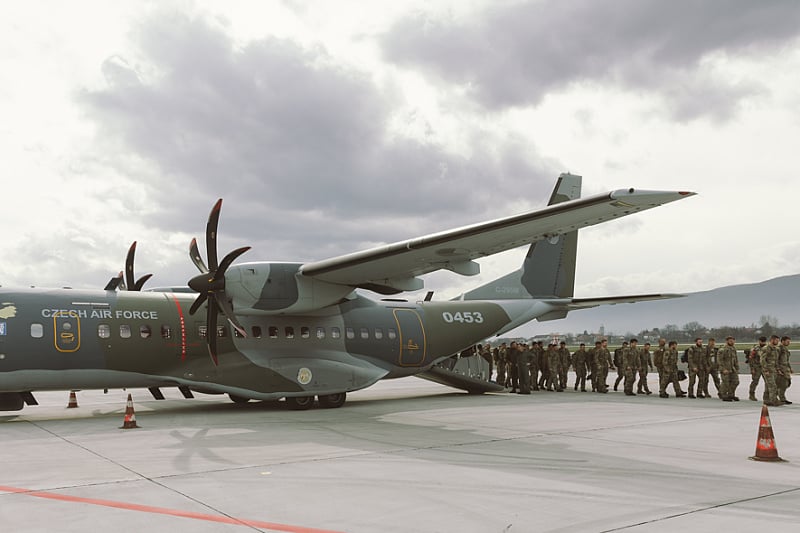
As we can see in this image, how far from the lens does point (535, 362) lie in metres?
21.1

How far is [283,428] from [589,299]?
11630 millimetres

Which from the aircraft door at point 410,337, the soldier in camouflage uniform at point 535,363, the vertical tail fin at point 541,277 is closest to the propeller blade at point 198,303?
the aircraft door at point 410,337

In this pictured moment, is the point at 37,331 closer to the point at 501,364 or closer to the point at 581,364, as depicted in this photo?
the point at 501,364

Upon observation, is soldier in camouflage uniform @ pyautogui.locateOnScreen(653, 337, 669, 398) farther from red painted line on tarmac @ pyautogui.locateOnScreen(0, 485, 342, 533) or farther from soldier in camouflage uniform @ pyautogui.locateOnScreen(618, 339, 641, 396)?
red painted line on tarmac @ pyautogui.locateOnScreen(0, 485, 342, 533)

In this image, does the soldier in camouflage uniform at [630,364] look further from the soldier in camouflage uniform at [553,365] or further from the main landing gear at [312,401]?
the main landing gear at [312,401]

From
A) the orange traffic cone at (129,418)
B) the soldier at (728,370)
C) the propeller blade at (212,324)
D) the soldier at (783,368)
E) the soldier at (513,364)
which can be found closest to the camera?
the orange traffic cone at (129,418)

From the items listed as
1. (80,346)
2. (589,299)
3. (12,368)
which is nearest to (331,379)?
(80,346)

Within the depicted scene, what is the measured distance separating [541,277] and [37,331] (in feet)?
46.2

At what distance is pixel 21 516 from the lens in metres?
5.76

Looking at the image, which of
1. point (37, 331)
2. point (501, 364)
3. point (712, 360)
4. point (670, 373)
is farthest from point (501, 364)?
point (37, 331)

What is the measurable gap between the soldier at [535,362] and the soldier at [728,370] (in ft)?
19.1

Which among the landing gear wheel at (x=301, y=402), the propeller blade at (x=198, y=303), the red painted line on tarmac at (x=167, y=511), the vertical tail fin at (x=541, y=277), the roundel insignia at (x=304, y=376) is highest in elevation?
the vertical tail fin at (x=541, y=277)

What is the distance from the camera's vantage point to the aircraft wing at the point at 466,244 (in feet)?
33.0

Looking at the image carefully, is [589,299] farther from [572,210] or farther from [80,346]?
[80,346]
